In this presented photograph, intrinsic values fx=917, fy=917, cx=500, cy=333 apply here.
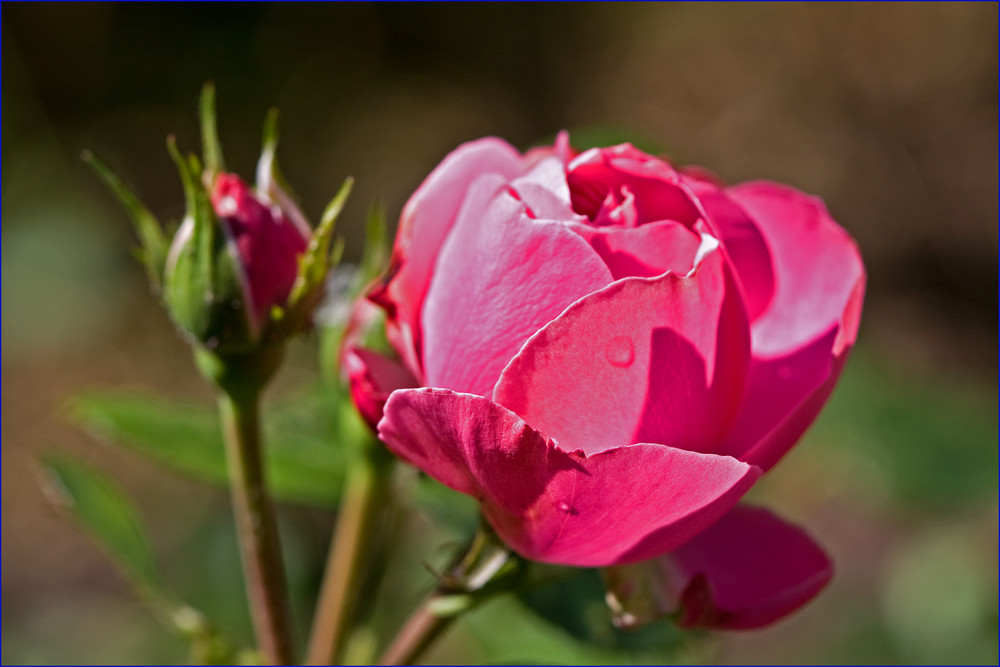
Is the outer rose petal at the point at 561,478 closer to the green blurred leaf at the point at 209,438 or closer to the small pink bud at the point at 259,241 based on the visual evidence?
the small pink bud at the point at 259,241

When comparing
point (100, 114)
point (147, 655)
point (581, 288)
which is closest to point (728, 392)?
point (581, 288)

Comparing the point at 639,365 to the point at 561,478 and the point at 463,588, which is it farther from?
the point at 463,588

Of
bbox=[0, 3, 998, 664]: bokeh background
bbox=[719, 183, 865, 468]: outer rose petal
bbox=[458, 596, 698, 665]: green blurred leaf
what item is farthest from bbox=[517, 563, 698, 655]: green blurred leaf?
bbox=[0, 3, 998, 664]: bokeh background

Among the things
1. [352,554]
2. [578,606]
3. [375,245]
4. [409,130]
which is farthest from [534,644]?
[409,130]

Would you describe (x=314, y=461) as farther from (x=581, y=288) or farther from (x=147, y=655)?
(x=147, y=655)

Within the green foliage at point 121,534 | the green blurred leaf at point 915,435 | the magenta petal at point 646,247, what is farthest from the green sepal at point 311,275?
the green blurred leaf at point 915,435

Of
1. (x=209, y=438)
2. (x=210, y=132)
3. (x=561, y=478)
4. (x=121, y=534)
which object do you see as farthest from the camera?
(x=209, y=438)

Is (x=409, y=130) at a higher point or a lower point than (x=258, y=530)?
lower
